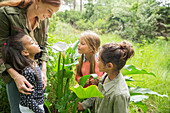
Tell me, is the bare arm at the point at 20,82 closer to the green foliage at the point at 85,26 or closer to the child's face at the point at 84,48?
the child's face at the point at 84,48

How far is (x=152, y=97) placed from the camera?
2.12 metres

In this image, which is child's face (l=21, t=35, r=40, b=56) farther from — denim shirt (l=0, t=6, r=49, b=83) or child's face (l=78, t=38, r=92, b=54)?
child's face (l=78, t=38, r=92, b=54)

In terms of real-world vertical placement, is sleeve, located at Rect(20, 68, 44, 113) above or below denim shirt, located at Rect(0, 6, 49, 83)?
below

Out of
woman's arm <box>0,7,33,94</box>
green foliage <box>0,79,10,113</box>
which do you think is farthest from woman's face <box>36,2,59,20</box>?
green foliage <box>0,79,10,113</box>

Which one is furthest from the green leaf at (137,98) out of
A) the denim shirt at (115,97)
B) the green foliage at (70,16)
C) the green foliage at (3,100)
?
the green foliage at (70,16)

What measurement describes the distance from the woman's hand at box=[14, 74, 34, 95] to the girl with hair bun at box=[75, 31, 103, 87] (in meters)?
0.57

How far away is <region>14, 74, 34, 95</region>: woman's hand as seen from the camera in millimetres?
967

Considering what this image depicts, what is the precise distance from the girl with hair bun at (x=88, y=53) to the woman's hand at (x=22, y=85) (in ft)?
1.88

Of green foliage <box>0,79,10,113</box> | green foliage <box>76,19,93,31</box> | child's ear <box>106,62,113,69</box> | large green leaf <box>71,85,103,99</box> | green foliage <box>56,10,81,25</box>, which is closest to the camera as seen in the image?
large green leaf <box>71,85,103,99</box>

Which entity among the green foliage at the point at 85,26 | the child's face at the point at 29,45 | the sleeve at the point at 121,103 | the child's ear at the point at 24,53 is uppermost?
the child's face at the point at 29,45

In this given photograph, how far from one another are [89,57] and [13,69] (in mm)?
697

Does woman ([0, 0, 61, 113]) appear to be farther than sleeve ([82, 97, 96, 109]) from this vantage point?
No

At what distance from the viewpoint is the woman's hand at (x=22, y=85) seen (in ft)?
3.17

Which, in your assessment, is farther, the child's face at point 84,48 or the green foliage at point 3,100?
the green foliage at point 3,100
